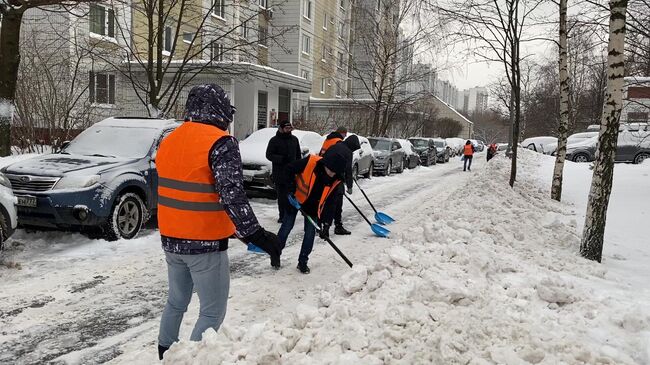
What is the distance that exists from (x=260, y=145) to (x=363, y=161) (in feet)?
18.0

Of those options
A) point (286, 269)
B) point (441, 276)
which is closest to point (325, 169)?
point (286, 269)

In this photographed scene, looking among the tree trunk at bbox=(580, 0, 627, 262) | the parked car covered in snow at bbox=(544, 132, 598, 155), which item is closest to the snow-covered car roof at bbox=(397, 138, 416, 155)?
the parked car covered in snow at bbox=(544, 132, 598, 155)

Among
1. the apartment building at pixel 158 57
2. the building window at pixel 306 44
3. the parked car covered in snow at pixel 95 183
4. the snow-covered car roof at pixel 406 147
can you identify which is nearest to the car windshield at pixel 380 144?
the snow-covered car roof at pixel 406 147

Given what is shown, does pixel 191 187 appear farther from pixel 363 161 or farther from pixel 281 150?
pixel 363 161

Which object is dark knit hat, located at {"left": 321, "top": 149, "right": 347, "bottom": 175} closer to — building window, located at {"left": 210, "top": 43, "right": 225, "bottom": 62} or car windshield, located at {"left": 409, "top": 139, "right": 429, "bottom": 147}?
building window, located at {"left": 210, "top": 43, "right": 225, "bottom": 62}

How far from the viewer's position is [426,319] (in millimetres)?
3133

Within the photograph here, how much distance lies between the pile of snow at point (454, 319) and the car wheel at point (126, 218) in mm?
3506

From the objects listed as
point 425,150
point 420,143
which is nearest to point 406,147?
point 425,150

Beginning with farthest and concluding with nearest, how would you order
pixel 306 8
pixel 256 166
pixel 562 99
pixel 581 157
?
pixel 306 8 → pixel 581 157 → pixel 562 99 → pixel 256 166

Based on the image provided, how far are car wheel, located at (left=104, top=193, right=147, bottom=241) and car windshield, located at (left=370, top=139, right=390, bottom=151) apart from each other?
43.9 ft

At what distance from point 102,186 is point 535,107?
48.7 meters

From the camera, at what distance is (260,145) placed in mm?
11523

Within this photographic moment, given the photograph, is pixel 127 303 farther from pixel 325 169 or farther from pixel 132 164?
pixel 132 164

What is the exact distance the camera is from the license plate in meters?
6.07
